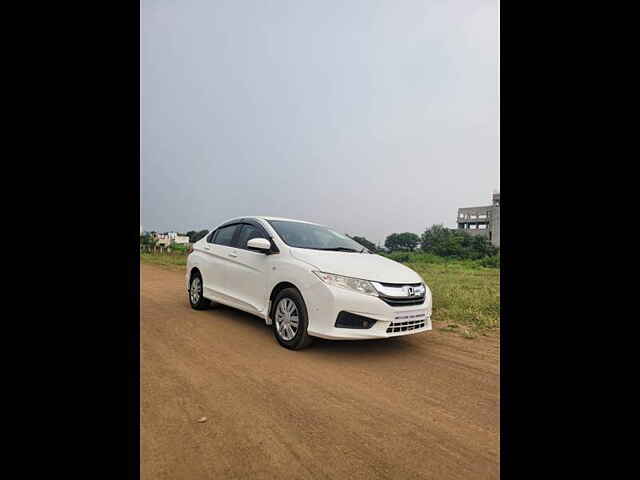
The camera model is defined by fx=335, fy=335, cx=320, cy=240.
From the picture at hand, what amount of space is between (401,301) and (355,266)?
1.99 ft

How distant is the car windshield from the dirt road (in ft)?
3.96

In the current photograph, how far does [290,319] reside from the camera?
359 centimetres

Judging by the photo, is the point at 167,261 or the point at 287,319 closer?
the point at 287,319

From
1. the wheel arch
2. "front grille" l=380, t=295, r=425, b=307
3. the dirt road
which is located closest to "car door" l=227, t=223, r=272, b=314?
the wheel arch

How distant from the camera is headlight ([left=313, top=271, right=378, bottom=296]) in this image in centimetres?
336

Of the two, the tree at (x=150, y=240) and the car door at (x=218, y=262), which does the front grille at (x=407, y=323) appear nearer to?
the car door at (x=218, y=262)

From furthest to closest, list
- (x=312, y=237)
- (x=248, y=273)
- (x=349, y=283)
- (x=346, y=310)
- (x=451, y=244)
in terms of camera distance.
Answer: (x=451, y=244) → (x=312, y=237) → (x=248, y=273) → (x=349, y=283) → (x=346, y=310)

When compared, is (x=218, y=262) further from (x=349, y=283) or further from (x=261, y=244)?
(x=349, y=283)

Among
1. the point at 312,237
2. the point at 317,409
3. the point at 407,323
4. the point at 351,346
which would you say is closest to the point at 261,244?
the point at 312,237

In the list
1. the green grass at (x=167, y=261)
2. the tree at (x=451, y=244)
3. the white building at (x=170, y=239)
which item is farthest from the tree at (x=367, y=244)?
the white building at (x=170, y=239)

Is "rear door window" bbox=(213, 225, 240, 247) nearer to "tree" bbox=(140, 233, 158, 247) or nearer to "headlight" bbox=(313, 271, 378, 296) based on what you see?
"headlight" bbox=(313, 271, 378, 296)
